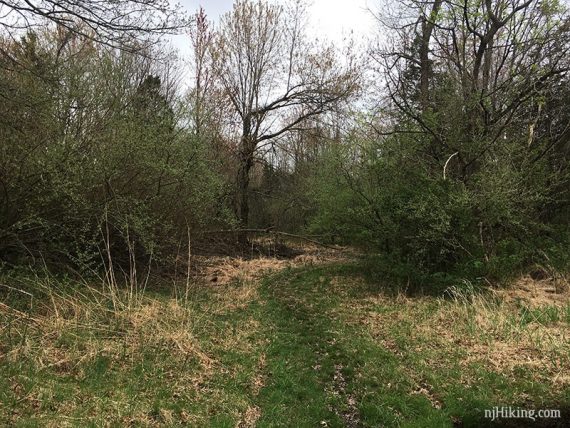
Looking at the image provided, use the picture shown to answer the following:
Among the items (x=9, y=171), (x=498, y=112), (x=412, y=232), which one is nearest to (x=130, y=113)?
(x=9, y=171)

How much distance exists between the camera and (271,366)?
7.00 meters

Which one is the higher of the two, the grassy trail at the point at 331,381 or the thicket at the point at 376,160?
the thicket at the point at 376,160

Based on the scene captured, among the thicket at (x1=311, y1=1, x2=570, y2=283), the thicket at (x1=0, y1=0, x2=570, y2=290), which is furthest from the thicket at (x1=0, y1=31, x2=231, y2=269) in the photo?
the thicket at (x1=311, y1=1, x2=570, y2=283)

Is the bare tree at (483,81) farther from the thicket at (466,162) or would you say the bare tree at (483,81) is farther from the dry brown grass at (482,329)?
the dry brown grass at (482,329)

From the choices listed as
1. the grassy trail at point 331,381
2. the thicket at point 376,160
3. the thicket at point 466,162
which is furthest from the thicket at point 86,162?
the thicket at point 466,162

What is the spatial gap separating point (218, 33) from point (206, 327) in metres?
16.3

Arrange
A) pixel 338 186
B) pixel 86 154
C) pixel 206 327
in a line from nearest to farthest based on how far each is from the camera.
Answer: pixel 206 327 → pixel 86 154 → pixel 338 186

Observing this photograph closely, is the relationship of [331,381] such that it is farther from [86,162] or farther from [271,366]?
[86,162]

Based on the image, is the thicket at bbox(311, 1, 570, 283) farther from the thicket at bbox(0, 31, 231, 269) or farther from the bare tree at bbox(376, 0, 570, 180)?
the thicket at bbox(0, 31, 231, 269)

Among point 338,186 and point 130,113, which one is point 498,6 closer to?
point 338,186

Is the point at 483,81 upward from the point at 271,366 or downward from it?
upward

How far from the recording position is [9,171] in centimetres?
864

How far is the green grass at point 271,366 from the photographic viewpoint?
5.25 meters

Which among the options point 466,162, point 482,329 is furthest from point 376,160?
point 482,329
